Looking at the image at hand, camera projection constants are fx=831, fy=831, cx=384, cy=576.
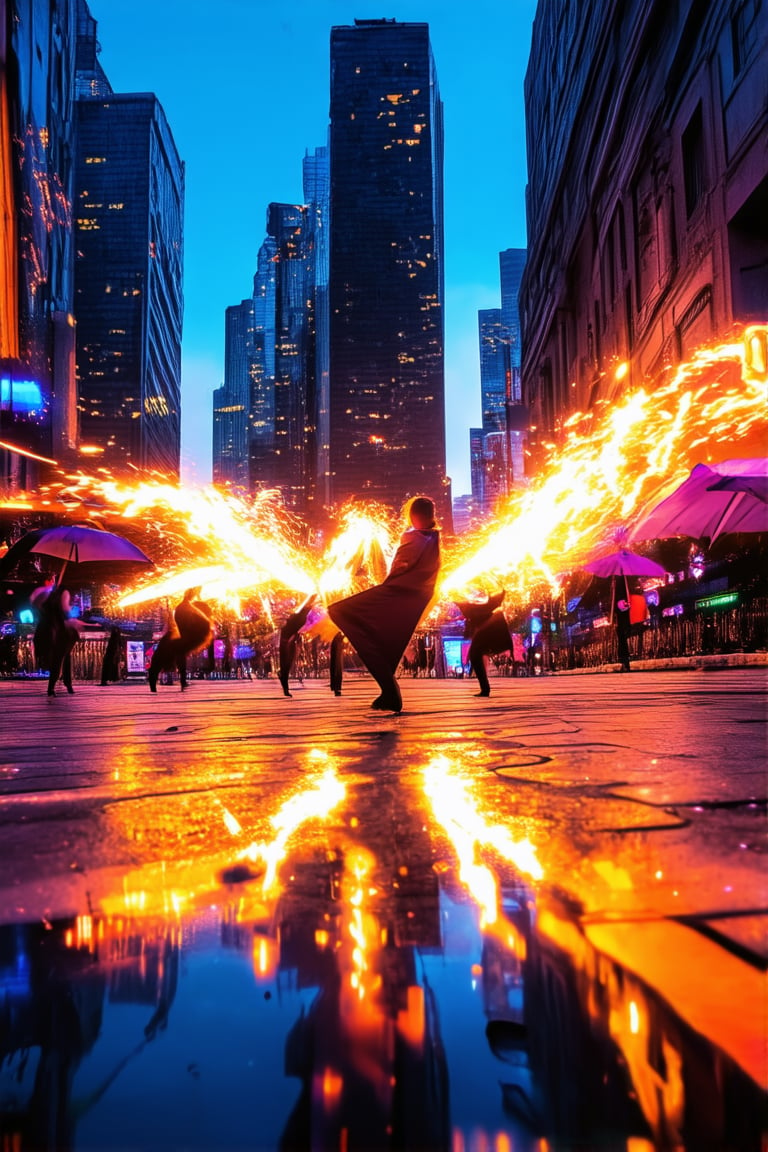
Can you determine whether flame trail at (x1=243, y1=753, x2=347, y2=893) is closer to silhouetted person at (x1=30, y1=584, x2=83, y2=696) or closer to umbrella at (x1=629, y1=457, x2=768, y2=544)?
umbrella at (x1=629, y1=457, x2=768, y2=544)

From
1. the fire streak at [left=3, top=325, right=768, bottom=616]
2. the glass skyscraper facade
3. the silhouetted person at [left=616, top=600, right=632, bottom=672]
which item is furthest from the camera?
the glass skyscraper facade

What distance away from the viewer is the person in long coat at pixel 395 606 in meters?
6.74

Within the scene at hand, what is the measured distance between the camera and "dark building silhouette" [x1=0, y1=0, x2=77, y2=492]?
2639cm

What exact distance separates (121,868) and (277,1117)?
91 cm

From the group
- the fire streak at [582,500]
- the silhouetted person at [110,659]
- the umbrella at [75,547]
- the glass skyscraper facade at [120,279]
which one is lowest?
the silhouetted person at [110,659]

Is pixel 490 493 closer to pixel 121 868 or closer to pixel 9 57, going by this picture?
pixel 9 57

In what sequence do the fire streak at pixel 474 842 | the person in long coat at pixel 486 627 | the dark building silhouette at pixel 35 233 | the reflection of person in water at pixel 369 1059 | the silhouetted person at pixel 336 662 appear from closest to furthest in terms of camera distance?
the reflection of person in water at pixel 369 1059 → the fire streak at pixel 474 842 → the person in long coat at pixel 486 627 → the silhouetted person at pixel 336 662 → the dark building silhouette at pixel 35 233

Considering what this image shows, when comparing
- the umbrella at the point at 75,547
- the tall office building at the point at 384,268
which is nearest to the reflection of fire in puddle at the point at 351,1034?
the umbrella at the point at 75,547

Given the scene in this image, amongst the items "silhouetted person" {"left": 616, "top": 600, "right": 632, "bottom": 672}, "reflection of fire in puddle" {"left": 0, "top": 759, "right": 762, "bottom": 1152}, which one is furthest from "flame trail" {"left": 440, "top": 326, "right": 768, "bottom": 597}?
"reflection of fire in puddle" {"left": 0, "top": 759, "right": 762, "bottom": 1152}

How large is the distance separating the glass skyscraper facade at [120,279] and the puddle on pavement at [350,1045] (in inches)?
5846

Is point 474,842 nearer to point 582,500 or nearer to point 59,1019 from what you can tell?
point 59,1019

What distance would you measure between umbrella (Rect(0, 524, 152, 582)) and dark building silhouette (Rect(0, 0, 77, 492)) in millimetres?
7500

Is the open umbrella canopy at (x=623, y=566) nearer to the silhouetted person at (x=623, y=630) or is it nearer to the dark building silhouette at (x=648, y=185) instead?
the silhouetted person at (x=623, y=630)

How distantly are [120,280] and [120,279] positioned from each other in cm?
38
